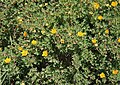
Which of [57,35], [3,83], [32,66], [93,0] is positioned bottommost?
[3,83]

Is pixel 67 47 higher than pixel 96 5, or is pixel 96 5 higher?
pixel 96 5

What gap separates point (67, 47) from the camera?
306cm

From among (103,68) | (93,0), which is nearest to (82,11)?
(93,0)

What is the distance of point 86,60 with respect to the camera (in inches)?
122

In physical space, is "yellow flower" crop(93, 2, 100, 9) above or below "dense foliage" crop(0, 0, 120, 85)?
above

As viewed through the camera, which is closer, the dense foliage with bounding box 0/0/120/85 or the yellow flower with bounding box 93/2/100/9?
the dense foliage with bounding box 0/0/120/85

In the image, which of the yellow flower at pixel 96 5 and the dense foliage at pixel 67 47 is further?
the yellow flower at pixel 96 5

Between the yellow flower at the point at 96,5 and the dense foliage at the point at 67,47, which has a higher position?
the yellow flower at the point at 96,5

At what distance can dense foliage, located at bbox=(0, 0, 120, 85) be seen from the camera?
122 inches

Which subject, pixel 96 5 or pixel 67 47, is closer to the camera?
pixel 67 47

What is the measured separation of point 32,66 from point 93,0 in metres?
Answer: 0.94

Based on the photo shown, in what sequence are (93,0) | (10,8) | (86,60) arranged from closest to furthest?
(86,60)
(93,0)
(10,8)

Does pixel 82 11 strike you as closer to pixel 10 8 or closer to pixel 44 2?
pixel 44 2

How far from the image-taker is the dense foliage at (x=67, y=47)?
10.2ft
